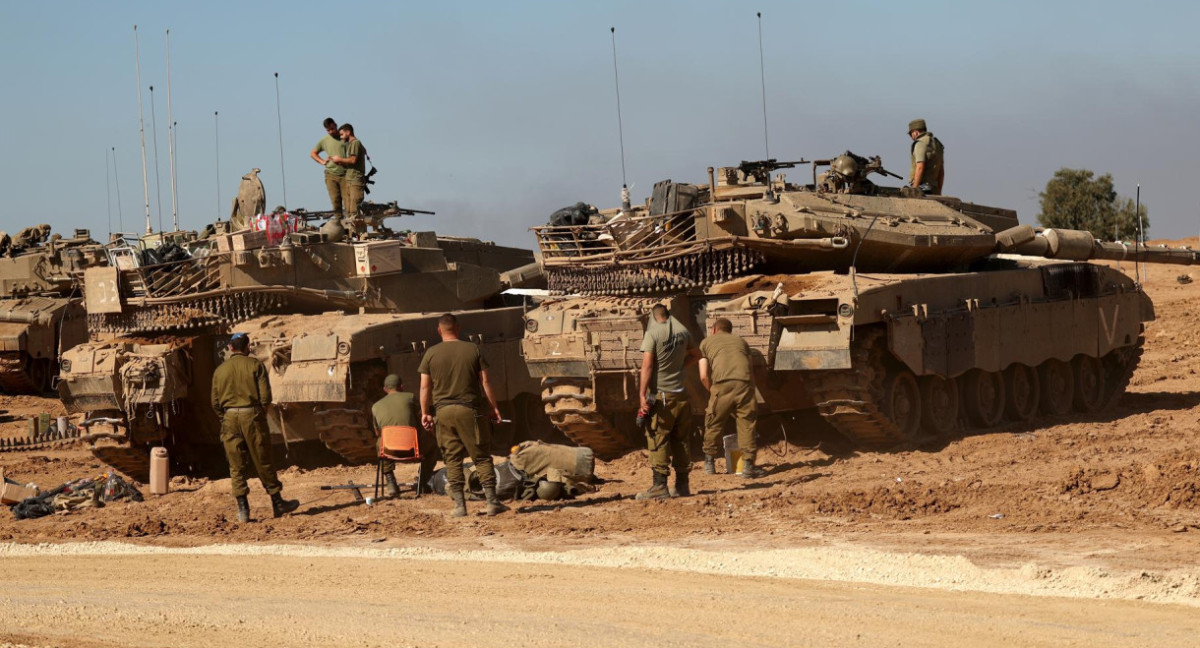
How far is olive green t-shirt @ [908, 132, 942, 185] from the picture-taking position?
1986 centimetres

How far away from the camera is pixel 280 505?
14008 millimetres

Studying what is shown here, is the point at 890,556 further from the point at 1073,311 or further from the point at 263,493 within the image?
the point at 1073,311

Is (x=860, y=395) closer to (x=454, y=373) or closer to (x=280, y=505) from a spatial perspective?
(x=454, y=373)

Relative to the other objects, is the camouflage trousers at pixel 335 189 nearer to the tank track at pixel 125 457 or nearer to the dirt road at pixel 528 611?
the tank track at pixel 125 457

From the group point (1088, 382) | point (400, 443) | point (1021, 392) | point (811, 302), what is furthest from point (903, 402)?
point (400, 443)

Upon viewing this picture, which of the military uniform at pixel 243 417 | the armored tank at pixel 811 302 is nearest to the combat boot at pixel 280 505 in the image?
the military uniform at pixel 243 417

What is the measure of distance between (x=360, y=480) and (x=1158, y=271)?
30.7 meters

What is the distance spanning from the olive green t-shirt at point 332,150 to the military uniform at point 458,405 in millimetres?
7614

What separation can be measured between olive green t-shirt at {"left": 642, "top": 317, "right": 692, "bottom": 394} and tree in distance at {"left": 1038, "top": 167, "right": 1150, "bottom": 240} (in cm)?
4220

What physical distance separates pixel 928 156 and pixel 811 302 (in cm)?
502

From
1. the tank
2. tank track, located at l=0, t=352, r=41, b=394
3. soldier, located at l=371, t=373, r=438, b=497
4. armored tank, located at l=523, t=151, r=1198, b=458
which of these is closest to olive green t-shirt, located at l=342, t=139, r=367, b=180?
armored tank, located at l=523, t=151, r=1198, b=458

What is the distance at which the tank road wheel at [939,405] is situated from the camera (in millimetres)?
17578

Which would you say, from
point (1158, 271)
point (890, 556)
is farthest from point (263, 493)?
point (1158, 271)

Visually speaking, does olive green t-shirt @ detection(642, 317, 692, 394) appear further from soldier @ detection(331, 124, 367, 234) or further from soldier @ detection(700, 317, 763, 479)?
soldier @ detection(331, 124, 367, 234)
